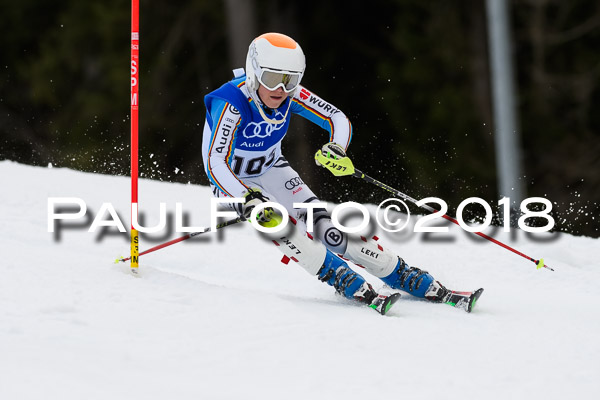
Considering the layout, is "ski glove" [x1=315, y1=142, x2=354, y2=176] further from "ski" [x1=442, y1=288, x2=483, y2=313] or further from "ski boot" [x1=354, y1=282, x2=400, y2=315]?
"ski" [x1=442, y1=288, x2=483, y2=313]

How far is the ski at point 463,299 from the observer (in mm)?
4867

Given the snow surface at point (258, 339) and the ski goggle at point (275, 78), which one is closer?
the snow surface at point (258, 339)

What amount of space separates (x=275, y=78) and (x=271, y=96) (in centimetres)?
12

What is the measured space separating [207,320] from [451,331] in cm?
121

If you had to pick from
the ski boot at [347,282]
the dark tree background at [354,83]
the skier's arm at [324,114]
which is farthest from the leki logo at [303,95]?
the dark tree background at [354,83]

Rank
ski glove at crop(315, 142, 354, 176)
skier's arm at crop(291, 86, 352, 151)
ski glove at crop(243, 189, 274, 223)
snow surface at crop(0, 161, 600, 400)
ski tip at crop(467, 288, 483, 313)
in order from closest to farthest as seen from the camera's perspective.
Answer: snow surface at crop(0, 161, 600, 400) < ski glove at crop(243, 189, 274, 223) < ski tip at crop(467, 288, 483, 313) < ski glove at crop(315, 142, 354, 176) < skier's arm at crop(291, 86, 352, 151)

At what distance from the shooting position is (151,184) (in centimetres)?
877

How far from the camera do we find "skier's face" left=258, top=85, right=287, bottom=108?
482 cm

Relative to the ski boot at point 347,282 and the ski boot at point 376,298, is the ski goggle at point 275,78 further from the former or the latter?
the ski boot at point 376,298

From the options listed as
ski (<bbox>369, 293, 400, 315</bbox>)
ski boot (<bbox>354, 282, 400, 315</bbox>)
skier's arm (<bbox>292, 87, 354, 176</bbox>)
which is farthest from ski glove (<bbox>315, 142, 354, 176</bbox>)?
ski (<bbox>369, 293, 400, 315</bbox>)

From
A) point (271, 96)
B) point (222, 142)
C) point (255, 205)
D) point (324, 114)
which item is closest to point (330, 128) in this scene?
point (324, 114)

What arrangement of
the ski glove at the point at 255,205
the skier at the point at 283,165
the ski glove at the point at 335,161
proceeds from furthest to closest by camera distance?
the ski glove at the point at 335,161
the skier at the point at 283,165
the ski glove at the point at 255,205

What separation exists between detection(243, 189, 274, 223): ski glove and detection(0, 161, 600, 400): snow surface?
0.40 m

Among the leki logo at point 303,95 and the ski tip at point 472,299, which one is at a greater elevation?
the leki logo at point 303,95
